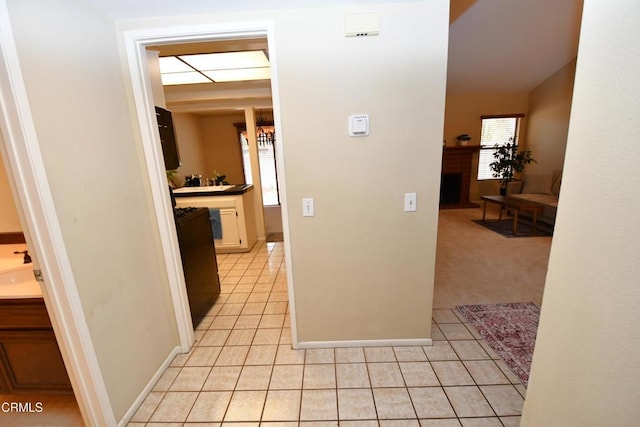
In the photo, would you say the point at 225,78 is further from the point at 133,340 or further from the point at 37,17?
the point at 133,340

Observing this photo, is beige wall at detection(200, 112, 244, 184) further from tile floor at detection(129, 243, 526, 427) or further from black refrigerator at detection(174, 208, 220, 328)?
tile floor at detection(129, 243, 526, 427)

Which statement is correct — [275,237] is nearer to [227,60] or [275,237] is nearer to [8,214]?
[227,60]

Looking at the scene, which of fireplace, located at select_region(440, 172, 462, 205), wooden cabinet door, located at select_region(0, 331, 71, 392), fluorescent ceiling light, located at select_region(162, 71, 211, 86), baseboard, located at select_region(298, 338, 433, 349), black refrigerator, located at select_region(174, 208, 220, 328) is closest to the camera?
wooden cabinet door, located at select_region(0, 331, 71, 392)

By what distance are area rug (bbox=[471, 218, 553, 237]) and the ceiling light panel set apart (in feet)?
14.4

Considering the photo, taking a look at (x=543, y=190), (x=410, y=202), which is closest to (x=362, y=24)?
(x=410, y=202)

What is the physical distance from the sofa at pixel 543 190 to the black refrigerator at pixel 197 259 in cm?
499

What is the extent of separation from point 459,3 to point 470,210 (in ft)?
13.4

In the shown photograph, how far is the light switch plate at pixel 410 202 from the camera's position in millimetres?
1622

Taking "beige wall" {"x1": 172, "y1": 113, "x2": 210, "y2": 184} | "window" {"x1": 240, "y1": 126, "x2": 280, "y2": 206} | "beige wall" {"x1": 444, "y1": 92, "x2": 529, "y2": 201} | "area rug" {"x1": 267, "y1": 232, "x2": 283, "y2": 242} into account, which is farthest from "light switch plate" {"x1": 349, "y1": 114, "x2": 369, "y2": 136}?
"beige wall" {"x1": 444, "y1": 92, "x2": 529, "y2": 201}

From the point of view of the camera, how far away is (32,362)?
137 cm

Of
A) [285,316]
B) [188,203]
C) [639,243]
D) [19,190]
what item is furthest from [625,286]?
[188,203]

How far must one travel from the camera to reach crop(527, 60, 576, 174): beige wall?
547 cm

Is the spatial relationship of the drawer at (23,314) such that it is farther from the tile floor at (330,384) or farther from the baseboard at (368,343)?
the baseboard at (368,343)

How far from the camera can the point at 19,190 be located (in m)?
1.03
